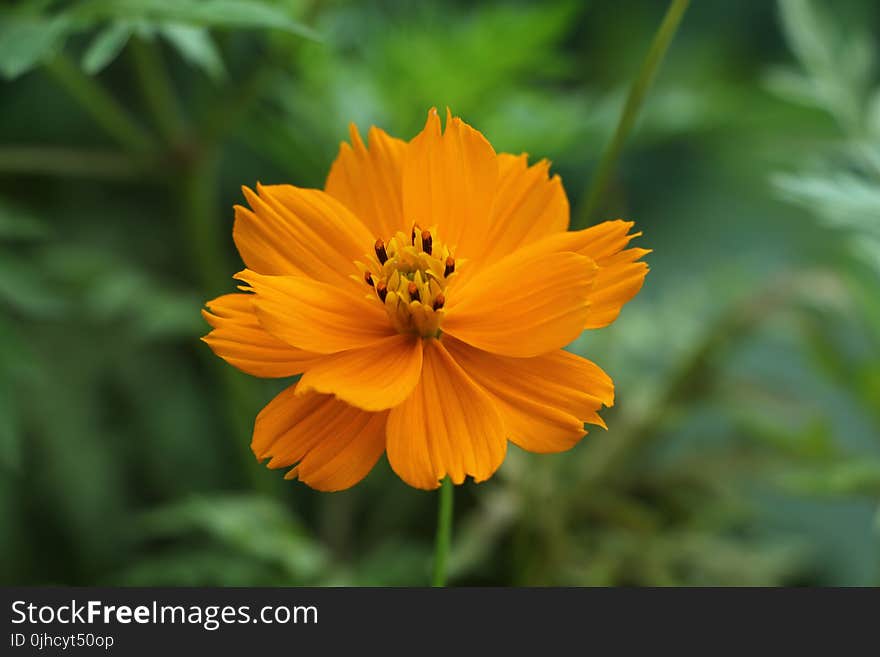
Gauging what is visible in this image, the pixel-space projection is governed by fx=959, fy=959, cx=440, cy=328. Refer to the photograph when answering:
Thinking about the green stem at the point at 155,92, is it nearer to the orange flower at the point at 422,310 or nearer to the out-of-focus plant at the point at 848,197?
the orange flower at the point at 422,310

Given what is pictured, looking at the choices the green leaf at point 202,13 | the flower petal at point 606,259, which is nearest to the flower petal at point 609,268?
the flower petal at point 606,259

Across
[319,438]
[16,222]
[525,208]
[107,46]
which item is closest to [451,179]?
[525,208]

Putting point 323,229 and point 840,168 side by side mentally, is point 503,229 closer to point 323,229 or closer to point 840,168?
point 323,229

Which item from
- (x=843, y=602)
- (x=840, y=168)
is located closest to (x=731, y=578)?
(x=843, y=602)

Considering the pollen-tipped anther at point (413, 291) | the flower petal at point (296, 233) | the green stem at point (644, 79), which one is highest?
the green stem at point (644, 79)

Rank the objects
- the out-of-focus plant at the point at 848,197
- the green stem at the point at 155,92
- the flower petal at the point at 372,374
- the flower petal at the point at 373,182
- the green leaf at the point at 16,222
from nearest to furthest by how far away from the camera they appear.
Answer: the flower petal at the point at 372,374 < the flower petal at the point at 373,182 < the out-of-focus plant at the point at 848,197 < the green leaf at the point at 16,222 < the green stem at the point at 155,92

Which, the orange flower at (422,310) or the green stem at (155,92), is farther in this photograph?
the green stem at (155,92)
